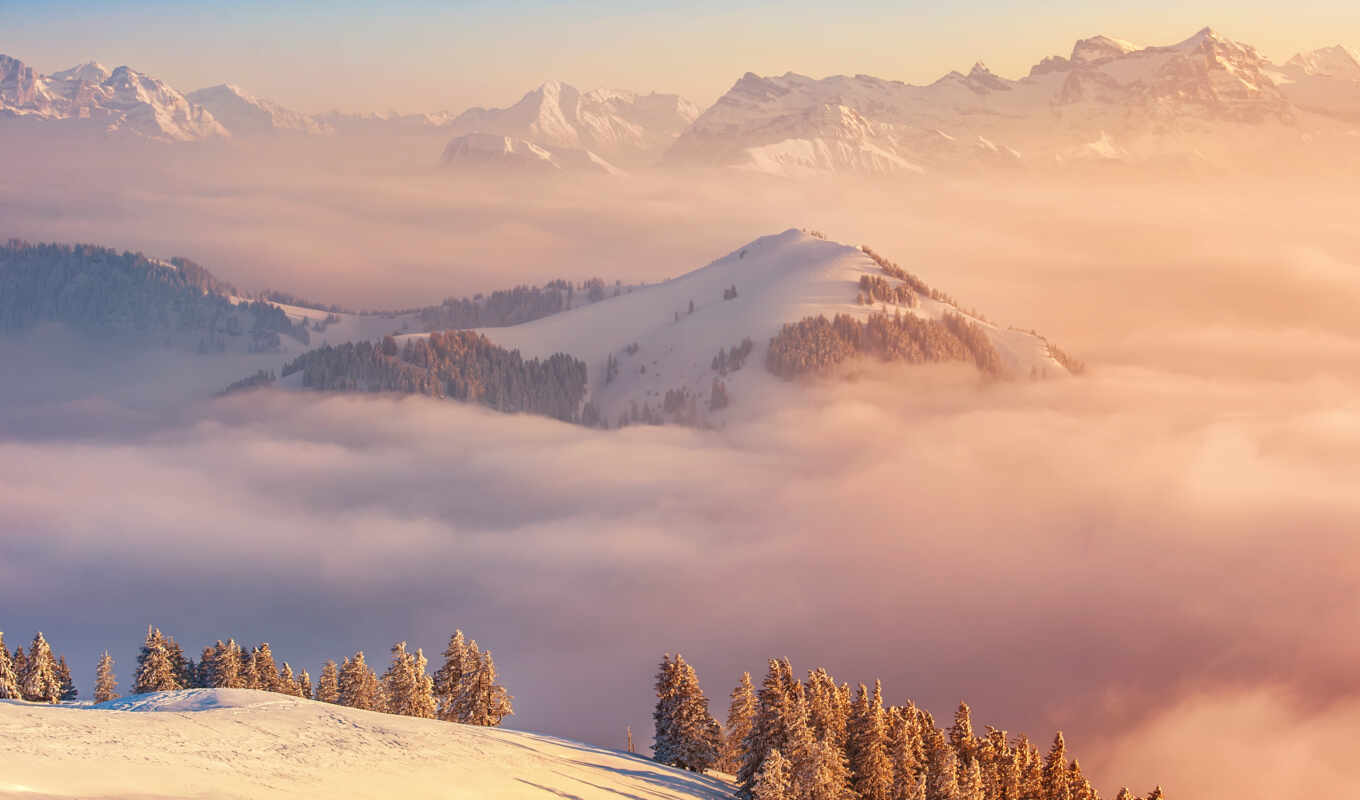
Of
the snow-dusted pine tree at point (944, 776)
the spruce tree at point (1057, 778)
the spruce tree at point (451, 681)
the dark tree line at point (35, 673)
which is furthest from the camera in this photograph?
the spruce tree at point (451, 681)

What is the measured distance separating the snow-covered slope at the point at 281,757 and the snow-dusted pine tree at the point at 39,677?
3464 cm

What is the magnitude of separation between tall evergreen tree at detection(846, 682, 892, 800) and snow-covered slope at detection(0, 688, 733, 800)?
9800 millimetres

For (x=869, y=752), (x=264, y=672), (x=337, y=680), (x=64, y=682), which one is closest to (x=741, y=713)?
(x=869, y=752)

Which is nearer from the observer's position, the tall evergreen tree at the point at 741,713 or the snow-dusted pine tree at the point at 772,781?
the snow-dusted pine tree at the point at 772,781

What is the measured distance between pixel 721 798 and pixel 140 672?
194 feet

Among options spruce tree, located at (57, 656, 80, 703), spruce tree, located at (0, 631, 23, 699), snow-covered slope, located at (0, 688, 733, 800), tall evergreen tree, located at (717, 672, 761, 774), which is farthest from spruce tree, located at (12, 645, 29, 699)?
tall evergreen tree, located at (717, 672, 761, 774)

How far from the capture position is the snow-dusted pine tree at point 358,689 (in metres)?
123

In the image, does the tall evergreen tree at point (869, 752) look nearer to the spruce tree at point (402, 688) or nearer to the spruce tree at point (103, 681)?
the spruce tree at point (402, 688)

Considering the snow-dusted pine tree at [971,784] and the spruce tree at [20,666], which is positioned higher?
the spruce tree at [20,666]

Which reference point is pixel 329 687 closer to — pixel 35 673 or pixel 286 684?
pixel 286 684

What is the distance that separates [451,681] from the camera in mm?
122500

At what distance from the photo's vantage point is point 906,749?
97.2m

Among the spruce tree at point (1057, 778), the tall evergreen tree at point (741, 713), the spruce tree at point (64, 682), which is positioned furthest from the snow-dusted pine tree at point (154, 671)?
the spruce tree at point (1057, 778)

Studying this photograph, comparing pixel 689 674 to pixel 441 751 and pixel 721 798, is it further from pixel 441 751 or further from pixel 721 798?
pixel 441 751
